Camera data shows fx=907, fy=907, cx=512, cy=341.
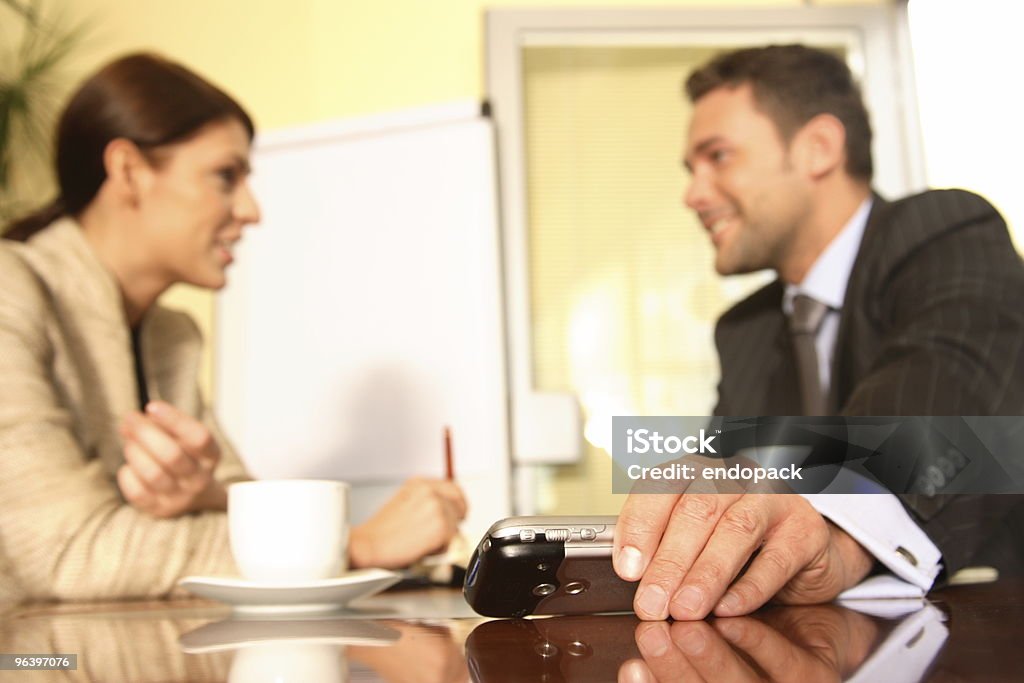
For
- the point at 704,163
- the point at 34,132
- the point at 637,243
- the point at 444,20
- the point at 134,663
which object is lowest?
the point at 134,663

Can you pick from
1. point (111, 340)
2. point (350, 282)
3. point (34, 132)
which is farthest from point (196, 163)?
point (34, 132)

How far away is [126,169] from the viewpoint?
0.96 m

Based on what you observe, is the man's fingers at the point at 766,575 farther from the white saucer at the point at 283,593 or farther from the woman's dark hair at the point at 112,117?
the woman's dark hair at the point at 112,117

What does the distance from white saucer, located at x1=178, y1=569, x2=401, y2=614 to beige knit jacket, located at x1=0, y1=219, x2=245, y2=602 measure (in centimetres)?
19

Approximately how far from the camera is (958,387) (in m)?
0.52

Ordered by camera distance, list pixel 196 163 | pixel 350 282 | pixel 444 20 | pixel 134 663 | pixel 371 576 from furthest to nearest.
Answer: pixel 444 20
pixel 350 282
pixel 196 163
pixel 371 576
pixel 134 663

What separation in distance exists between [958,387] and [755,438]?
22cm

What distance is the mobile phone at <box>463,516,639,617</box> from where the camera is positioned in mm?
335

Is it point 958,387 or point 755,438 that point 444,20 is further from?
point 755,438

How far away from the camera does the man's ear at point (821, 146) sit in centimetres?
115

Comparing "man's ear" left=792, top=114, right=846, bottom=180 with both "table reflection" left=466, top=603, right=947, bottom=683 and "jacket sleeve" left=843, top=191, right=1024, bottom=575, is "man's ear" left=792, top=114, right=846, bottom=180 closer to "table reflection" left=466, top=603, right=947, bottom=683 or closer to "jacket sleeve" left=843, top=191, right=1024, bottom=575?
"jacket sleeve" left=843, top=191, right=1024, bottom=575

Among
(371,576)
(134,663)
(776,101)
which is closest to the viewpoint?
(134,663)

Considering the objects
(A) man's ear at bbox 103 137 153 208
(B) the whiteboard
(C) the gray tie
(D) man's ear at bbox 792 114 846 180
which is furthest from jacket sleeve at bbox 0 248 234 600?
(D) man's ear at bbox 792 114 846 180

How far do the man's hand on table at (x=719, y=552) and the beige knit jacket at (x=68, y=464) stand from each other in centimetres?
39
